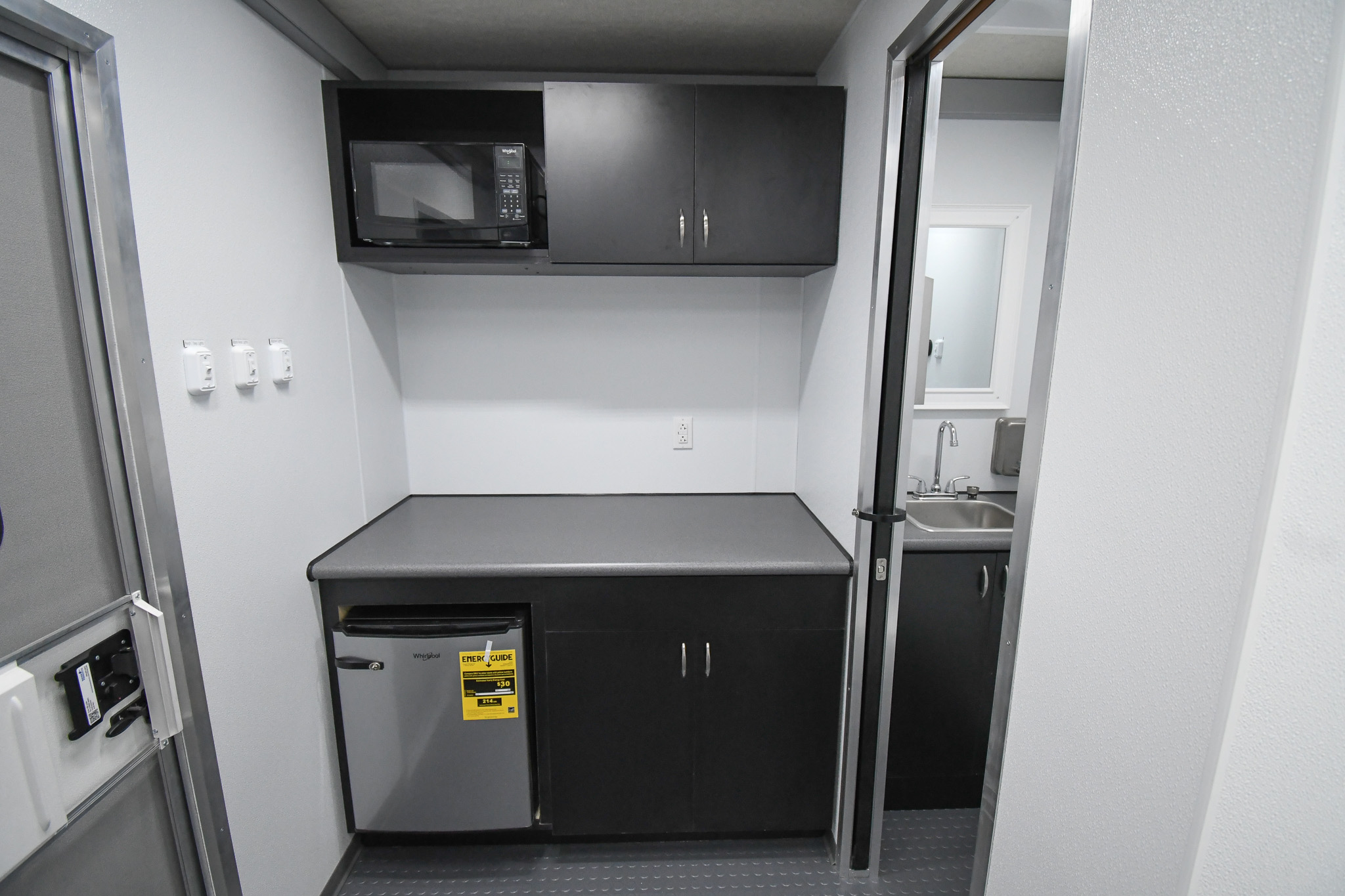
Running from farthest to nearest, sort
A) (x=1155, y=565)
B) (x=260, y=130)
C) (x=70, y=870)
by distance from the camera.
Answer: (x=260, y=130) → (x=70, y=870) → (x=1155, y=565)

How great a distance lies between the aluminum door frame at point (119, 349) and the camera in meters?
0.86

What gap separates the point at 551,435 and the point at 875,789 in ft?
5.14

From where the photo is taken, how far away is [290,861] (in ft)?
4.49

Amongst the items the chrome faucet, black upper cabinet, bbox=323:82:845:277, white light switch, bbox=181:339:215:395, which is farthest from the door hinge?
the chrome faucet

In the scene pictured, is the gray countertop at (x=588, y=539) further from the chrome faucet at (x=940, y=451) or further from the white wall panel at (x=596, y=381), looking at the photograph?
the chrome faucet at (x=940, y=451)

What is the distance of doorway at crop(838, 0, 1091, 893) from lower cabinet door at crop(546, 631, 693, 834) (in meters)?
0.50

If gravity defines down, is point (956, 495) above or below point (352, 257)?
below

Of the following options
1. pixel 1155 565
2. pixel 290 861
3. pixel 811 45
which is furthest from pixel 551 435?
pixel 1155 565

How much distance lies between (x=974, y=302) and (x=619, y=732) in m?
2.01

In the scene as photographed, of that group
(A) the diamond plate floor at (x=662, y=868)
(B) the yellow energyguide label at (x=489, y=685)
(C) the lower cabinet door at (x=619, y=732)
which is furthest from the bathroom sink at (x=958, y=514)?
(B) the yellow energyguide label at (x=489, y=685)

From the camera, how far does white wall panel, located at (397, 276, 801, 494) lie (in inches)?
79.9

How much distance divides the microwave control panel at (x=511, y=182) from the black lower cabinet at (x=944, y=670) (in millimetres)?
1546

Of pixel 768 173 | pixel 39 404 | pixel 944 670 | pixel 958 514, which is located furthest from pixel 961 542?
pixel 39 404

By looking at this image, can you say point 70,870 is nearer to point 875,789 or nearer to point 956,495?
point 875,789
